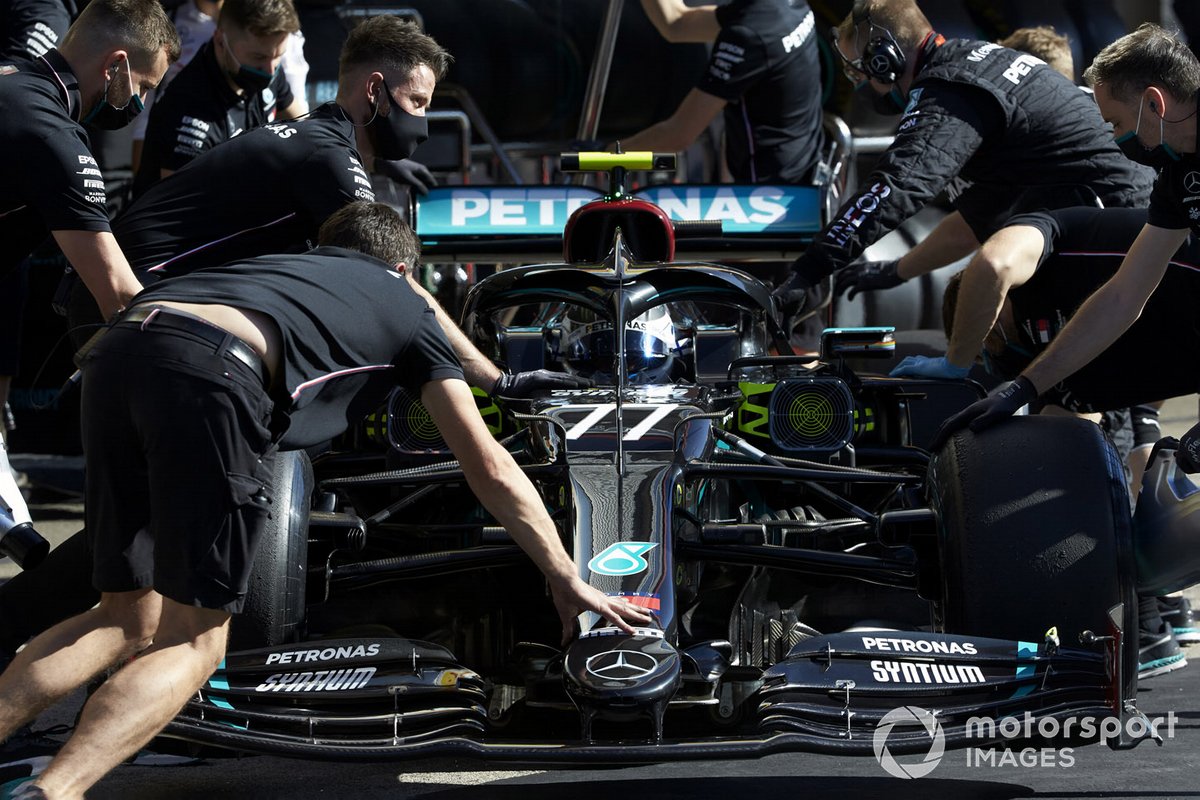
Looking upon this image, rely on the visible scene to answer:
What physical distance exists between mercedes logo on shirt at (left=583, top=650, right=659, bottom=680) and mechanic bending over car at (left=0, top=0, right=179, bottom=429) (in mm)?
1989

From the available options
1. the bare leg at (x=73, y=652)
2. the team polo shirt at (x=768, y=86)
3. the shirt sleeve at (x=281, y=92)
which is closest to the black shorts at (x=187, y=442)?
the bare leg at (x=73, y=652)

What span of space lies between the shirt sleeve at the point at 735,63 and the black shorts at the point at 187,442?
4471mm

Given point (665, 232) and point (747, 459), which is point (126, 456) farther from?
point (665, 232)

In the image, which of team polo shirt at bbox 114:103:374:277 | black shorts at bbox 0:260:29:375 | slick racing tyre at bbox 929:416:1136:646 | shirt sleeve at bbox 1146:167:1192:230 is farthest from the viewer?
black shorts at bbox 0:260:29:375

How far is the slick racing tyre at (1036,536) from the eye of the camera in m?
4.12

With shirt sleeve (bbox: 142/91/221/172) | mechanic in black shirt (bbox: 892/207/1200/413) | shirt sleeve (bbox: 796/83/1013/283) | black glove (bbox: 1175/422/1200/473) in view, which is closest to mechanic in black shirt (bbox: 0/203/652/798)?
black glove (bbox: 1175/422/1200/473)

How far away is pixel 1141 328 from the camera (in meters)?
5.50

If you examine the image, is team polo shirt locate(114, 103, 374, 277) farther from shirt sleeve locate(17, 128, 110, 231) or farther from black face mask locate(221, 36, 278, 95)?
Result: black face mask locate(221, 36, 278, 95)

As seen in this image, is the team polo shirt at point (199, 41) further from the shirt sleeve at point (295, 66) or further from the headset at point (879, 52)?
the headset at point (879, 52)

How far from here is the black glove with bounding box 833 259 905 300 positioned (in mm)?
6703

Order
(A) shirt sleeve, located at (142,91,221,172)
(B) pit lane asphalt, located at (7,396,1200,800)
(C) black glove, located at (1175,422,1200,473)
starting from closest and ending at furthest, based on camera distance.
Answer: (B) pit lane asphalt, located at (7,396,1200,800)
(C) black glove, located at (1175,422,1200,473)
(A) shirt sleeve, located at (142,91,221,172)

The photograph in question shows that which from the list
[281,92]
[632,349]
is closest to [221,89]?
[281,92]

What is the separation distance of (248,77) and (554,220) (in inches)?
51.2

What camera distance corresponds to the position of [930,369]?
5.94m
